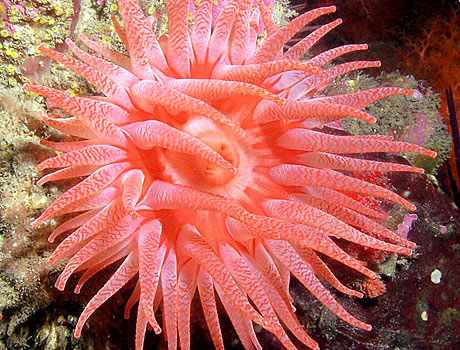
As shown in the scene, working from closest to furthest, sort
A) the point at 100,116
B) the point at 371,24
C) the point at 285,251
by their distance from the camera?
the point at 100,116
the point at 285,251
the point at 371,24

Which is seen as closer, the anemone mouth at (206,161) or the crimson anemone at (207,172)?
the crimson anemone at (207,172)

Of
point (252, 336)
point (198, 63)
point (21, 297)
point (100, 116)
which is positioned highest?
point (198, 63)

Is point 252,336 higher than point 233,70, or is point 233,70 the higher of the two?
point 233,70

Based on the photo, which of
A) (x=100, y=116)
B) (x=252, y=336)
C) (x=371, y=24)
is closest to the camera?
(x=100, y=116)

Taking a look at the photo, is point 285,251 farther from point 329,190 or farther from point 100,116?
point 100,116

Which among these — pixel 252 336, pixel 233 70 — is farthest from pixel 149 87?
pixel 252 336

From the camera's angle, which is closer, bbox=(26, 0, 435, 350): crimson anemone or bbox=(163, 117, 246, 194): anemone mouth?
bbox=(26, 0, 435, 350): crimson anemone

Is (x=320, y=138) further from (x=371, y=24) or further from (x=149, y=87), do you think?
(x=371, y=24)

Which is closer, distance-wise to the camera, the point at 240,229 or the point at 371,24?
the point at 240,229
